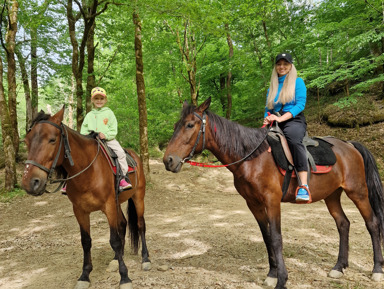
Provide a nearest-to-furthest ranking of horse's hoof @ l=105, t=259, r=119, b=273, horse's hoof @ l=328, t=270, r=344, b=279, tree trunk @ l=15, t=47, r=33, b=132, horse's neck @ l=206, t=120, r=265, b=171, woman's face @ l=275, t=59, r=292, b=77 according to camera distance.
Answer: horse's neck @ l=206, t=120, r=265, b=171 < woman's face @ l=275, t=59, r=292, b=77 < horse's hoof @ l=328, t=270, r=344, b=279 < horse's hoof @ l=105, t=259, r=119, b=273 < tree trunk @ l=15, t=47, r=33, b=132

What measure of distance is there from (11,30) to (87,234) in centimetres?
1018

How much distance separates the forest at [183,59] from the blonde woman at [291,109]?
626 centimetres

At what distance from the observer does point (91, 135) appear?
12.8ft

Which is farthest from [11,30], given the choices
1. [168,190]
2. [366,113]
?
[366,113]

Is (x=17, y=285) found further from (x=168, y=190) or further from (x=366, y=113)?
(x=366, y=113)

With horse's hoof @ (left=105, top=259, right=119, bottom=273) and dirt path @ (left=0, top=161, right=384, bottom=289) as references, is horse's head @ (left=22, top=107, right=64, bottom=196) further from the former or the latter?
horse's hoof @ (left=105, top=259, right=119, bottom=273)

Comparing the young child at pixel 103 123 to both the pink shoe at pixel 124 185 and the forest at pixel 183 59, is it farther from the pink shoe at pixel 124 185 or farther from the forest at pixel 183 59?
the forest at pixel 183 59

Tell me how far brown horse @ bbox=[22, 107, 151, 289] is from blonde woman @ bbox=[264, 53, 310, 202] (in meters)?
2.51

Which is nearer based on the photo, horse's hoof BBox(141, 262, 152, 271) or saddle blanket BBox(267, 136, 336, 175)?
saddle blanket BBox(267, 136, 336, 175)

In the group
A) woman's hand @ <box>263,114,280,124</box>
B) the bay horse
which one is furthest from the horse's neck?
woman's hand @ <box>263,114,280,124</box>

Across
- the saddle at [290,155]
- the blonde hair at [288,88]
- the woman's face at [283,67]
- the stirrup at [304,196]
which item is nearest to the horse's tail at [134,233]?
the saddle at [290,155]

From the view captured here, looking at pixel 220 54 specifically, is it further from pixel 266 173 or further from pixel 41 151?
pixel 41 151

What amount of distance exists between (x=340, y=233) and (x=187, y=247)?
9.04 ft

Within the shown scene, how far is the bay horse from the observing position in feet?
9.91
